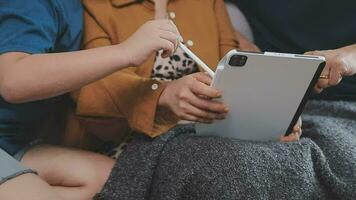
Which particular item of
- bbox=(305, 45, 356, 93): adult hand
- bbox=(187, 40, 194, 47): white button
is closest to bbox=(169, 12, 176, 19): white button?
bbox=(187, 40, 194, 47): white button

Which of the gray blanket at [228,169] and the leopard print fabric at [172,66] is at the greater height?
the leopard print fabric at [172,66]

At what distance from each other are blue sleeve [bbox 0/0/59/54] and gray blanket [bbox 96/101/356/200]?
236 mm

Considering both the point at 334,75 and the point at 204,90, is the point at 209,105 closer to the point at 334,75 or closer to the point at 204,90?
the point at 204,90

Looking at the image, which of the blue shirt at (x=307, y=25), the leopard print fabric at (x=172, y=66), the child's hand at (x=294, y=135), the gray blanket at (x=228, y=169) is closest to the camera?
the gray blanket at (x=228, y=169)

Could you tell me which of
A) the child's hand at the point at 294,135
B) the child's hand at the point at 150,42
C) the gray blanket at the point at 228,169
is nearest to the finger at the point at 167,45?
the child's hand at the point at 150,42

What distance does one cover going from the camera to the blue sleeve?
3.01ft

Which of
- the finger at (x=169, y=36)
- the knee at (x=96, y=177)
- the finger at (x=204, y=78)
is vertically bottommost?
the knee at (x=96, y=177)

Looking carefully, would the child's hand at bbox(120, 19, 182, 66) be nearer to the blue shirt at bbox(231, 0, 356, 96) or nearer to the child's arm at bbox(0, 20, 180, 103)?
the child's arm at bbox(0, 20, 180, 103)

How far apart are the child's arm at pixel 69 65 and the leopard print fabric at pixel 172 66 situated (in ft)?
0.60

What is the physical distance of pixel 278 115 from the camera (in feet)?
3.18

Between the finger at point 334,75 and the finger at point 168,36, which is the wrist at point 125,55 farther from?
the finger at point 334,75

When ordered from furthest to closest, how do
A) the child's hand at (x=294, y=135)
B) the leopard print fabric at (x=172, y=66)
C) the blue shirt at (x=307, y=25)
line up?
the blue shirt at (x=307, y=25), the leopard print fabric at (x=172, y=66), the child's hand at (x=294, y=135)

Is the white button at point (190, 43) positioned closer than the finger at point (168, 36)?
No

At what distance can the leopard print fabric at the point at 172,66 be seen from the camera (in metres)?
1.10
